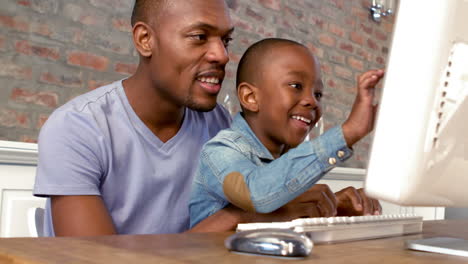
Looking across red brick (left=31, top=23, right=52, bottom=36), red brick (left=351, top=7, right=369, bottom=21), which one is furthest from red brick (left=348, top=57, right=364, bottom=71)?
red brick (left=31, top=23, right=52, bottom=36)

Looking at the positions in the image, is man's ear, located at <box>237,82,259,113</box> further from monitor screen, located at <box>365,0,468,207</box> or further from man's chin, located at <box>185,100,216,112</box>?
monitor screen, located at <box>365,0,468,207</box>

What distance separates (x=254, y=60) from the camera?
154 cm

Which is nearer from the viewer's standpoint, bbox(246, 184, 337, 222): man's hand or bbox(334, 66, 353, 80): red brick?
bbox(246, 184, 337, 222): man's hand

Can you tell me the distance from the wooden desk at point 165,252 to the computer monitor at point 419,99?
0.08m

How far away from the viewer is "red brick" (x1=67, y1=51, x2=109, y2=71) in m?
2.21

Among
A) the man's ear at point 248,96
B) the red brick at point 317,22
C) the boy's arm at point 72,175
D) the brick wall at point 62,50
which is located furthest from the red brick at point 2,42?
the red brick at point 317,22

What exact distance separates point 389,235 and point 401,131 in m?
0.36

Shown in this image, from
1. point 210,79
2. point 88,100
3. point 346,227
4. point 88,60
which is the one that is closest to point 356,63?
point 88,60

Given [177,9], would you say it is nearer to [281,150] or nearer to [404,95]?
[281,150]

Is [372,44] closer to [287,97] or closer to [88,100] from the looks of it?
[287,97]

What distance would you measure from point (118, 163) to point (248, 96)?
1.36ft

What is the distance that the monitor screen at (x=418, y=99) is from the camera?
0.57 metres

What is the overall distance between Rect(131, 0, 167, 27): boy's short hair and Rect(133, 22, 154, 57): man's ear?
26mm

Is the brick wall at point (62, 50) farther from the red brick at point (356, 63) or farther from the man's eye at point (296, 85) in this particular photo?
the man's eye at point (296, 85)
